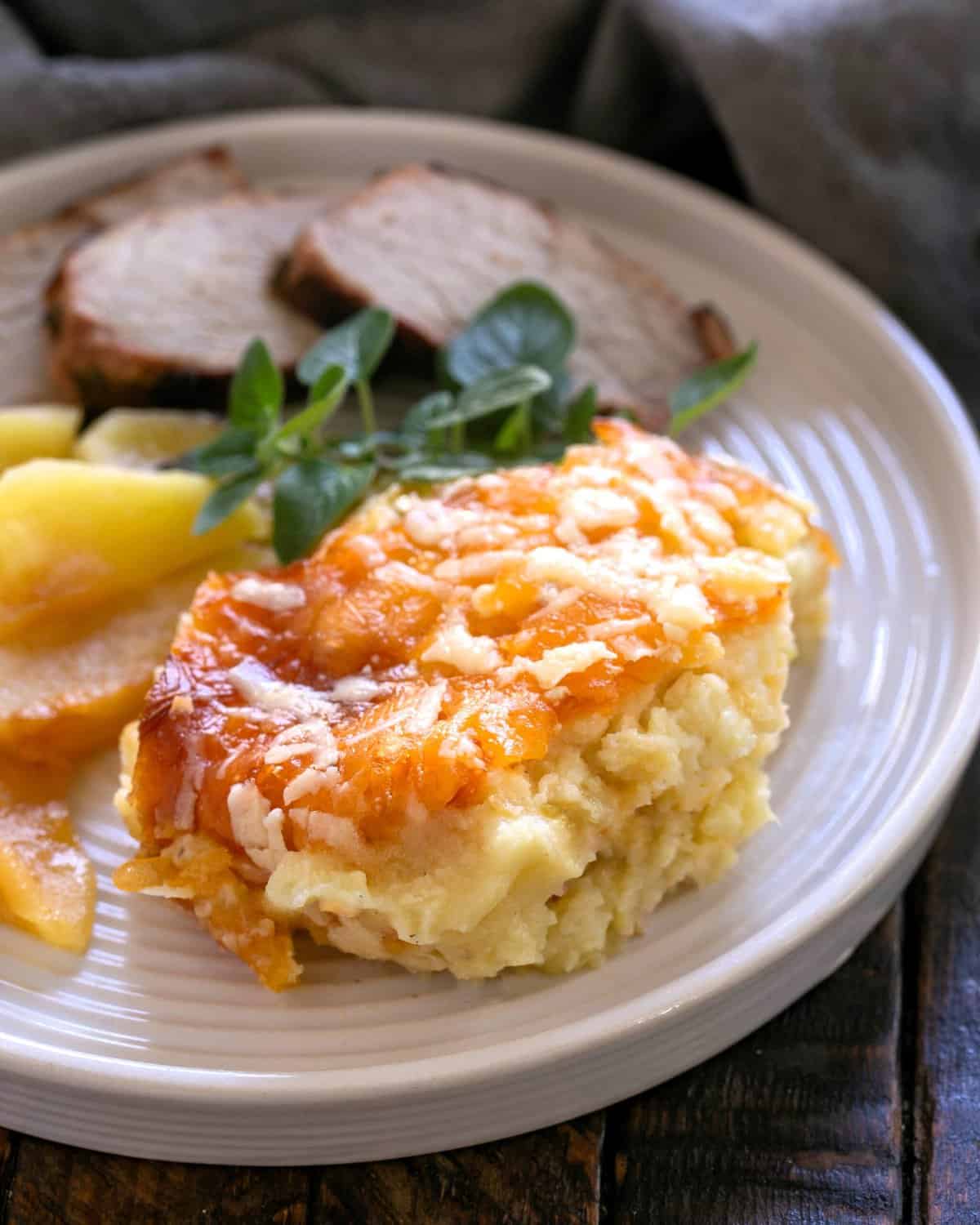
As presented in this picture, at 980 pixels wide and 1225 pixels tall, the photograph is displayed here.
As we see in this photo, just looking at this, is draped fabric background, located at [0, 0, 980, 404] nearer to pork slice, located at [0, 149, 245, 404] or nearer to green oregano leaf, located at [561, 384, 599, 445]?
pork slice, located at [0, 149, 245, 404]

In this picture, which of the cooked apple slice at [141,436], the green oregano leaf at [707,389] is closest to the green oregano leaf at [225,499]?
the cooked apple slice at [141,436]

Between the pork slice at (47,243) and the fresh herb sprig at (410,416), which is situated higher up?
the fresh herb sprig at (410,416)

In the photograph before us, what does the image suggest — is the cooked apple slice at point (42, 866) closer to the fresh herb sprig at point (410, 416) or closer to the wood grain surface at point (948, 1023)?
the fresh herb sprig at point (410, 416)

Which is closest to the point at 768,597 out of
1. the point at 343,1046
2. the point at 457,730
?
the point at 457,730

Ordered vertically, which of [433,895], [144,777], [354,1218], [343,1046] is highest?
[433,895]

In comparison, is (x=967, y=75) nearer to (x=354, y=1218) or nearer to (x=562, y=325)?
(x=562, y=325)
